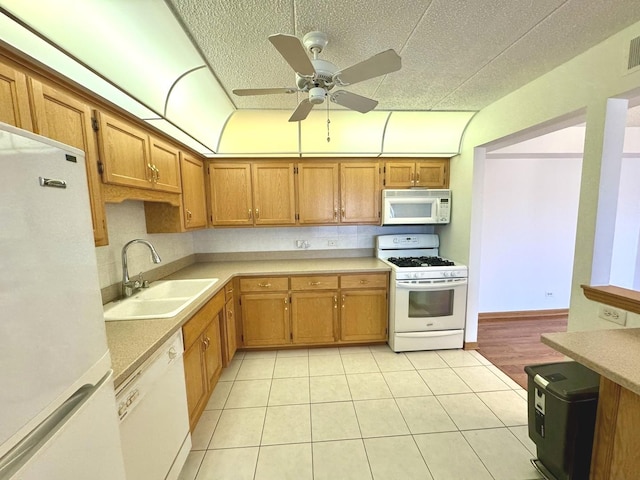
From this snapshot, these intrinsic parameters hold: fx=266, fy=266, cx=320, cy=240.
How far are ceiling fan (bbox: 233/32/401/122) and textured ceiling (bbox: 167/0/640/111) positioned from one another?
0.16 metres

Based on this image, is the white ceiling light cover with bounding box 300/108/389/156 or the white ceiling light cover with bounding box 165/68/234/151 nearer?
the white ceiling light cover with bounding box 165/68/234/151

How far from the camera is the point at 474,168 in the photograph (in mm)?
2783

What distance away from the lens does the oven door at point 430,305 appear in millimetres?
2834

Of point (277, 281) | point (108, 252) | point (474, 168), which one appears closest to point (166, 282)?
point (108, 252)

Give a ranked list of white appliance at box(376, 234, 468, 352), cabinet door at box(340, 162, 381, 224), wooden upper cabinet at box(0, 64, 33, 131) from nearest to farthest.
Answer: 1. wooden upper cabinet at box(0, 64, 33, 131)
2. white appliance at box(376, 234, 468, 352)
3. cabinet door at box(340, 162, 381, 224)

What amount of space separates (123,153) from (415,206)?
2824mm

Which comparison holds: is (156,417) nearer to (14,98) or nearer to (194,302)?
(194,302)

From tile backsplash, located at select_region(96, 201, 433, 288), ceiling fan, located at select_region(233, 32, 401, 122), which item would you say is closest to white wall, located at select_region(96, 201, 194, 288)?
tile backsplash, located at select_region(96, 201, 433, 288)

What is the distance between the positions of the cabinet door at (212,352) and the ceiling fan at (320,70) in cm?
176

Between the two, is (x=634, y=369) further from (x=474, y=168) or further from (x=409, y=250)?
(x=409, y=250)

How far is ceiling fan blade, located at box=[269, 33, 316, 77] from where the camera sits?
1080 millimetres

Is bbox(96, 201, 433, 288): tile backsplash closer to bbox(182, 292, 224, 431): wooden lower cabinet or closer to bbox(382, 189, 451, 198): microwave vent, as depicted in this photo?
bbox(382, 189, 451, 198): microwave vent

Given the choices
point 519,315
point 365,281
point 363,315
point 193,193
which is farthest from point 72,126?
point 519,315

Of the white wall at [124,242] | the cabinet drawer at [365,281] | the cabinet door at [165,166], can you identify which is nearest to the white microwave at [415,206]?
the cabinet drawer at [365,281]
